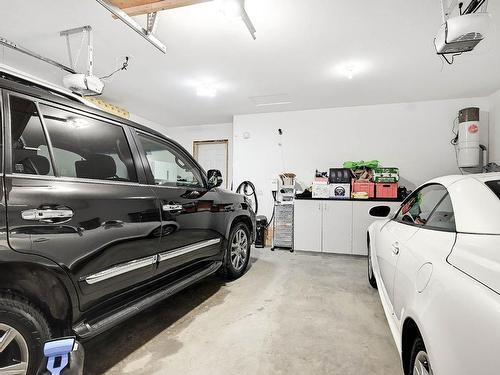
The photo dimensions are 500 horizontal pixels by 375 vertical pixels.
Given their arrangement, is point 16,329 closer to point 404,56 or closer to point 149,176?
point 149,176

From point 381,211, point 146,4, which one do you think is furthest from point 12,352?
point 381,211

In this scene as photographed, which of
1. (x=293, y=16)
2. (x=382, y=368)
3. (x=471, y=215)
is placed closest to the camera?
(x=471, y=215)

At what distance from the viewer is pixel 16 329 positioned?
3.62 feet

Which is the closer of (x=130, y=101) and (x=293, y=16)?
(x=293, y=16)

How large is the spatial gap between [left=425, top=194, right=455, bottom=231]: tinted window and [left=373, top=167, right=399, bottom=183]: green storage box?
3.45 metres

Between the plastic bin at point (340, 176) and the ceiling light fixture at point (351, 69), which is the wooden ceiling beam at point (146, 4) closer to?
the ceiling light fixture at point (351, 69)

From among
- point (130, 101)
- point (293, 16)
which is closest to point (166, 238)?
point (293, 16)

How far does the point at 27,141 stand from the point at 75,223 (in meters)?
0.45

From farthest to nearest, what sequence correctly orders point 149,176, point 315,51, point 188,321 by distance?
1. point 315,51
2. point 188,321
3. point 149,176

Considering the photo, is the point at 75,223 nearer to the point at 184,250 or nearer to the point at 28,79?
the point at 28,79

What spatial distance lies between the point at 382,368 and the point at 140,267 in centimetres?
166

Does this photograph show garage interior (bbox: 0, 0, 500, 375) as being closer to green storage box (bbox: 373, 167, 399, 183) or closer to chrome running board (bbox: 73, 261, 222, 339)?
green storage box (bbox: 373, 167, 399, 183)

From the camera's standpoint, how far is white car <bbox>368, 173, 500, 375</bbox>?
0.73 metres

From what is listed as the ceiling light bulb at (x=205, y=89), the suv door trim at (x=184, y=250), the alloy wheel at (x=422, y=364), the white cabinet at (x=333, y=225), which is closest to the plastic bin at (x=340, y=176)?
the white cabinet at (x=333, y=225)
